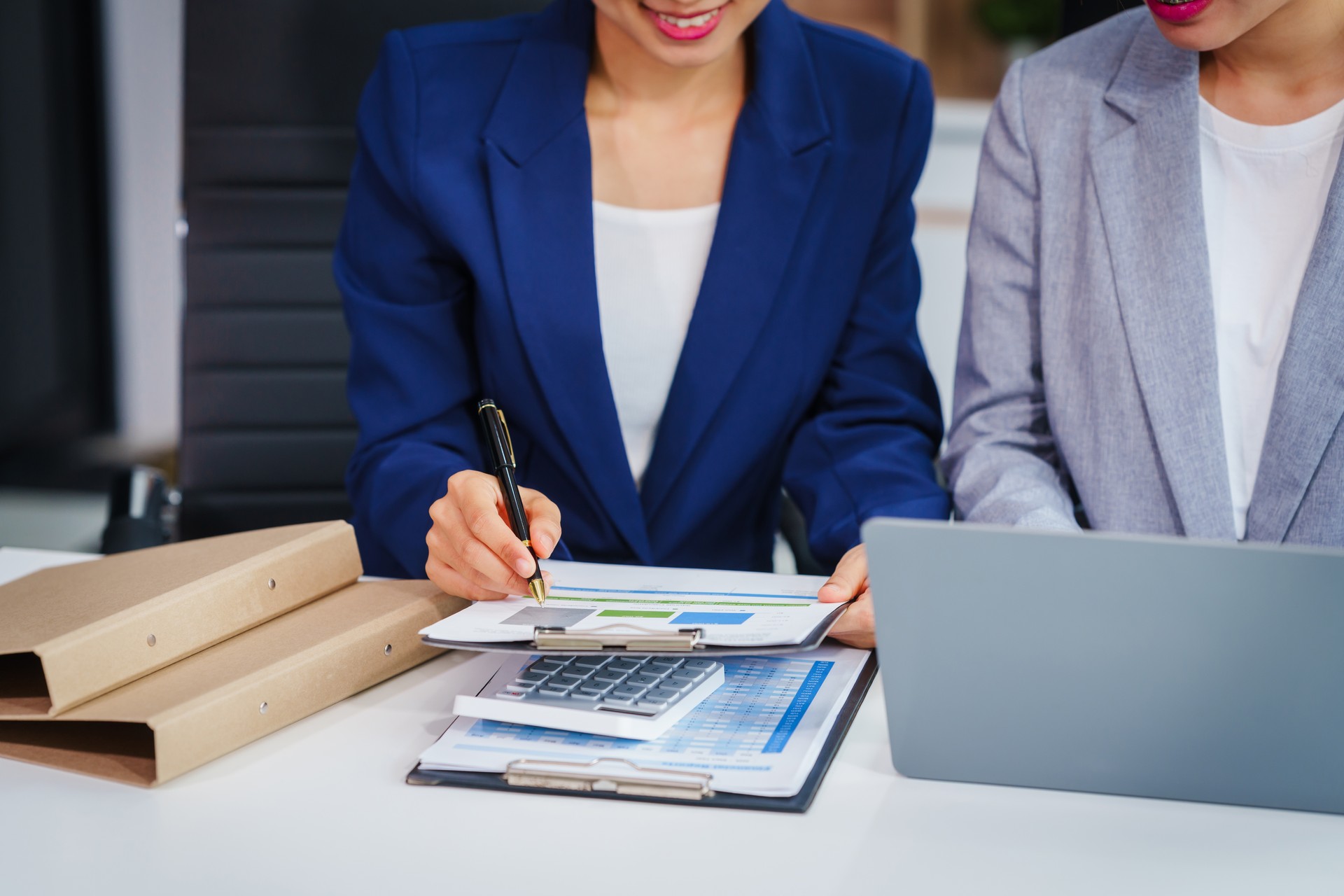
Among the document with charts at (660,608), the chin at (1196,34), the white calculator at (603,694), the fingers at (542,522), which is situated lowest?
the white calculator at (603,694)

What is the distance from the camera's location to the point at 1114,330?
1.08 meters

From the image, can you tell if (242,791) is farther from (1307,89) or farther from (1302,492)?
(1307,89)

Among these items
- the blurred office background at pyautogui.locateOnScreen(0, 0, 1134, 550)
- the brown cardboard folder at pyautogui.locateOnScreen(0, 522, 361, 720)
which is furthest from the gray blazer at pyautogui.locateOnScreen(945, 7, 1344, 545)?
the blurred office background at pyautogui.locateOnScreen(0, 0, 1134, 550)

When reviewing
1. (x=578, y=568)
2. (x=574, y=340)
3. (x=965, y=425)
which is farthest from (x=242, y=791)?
(x=965, y=425)

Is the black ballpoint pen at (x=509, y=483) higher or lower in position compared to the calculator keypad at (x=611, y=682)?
higher

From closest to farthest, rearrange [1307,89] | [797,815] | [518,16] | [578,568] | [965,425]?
[797,815]
[578,568]
[1307,89]
[965,425]
[518,16]

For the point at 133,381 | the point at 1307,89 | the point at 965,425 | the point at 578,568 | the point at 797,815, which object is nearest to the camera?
the point at 797,815

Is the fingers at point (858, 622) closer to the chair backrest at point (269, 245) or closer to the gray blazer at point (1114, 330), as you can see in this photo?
the gray blazer at point (1114, 330)

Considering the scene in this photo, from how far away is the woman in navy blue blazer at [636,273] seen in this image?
3.92 feet

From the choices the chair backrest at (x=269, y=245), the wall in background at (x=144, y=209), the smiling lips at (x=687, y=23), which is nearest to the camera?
the smiling lips at (x=687, y=23)

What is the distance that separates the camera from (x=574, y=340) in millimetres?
1194

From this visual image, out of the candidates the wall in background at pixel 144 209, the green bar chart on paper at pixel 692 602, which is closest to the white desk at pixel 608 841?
the green bar chart on paper at pixel 692 602

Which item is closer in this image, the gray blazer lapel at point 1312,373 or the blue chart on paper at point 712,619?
the blue chart on paper at point 712,619

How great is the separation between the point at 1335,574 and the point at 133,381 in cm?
348
